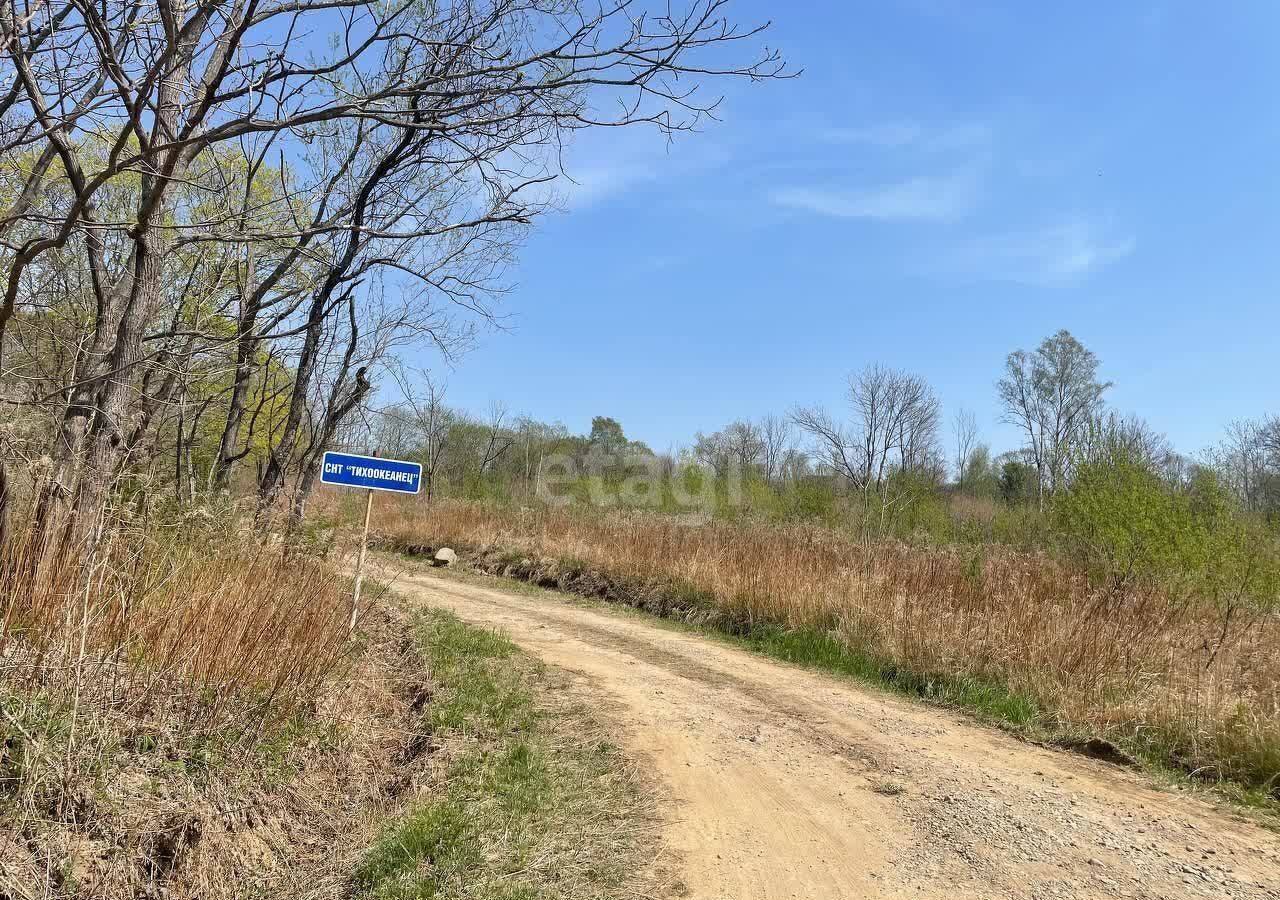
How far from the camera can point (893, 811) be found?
431cm

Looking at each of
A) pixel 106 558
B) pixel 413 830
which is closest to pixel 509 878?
pixel 413 830

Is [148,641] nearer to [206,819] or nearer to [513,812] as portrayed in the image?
[206,819]

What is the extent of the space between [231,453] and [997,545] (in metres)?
15.2

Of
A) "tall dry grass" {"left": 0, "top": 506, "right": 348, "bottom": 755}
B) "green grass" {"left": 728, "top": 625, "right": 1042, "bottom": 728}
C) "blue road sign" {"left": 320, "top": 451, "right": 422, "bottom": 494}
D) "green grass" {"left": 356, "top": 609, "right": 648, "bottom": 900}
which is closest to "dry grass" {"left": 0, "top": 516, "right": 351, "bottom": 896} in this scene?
"tall dry grass" {"left": 0, "top": 506, "right": 348, "bottom": 755}

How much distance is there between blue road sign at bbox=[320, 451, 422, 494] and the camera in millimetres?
6957

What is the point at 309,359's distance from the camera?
958 centimetres

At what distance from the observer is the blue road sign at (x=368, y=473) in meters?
6.96

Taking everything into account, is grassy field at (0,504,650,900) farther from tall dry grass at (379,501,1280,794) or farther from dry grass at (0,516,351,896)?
tall dry grass at (379,501,1280,794)

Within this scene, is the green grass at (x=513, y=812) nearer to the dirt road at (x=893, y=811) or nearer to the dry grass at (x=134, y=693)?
the dirt road at (x=893, y=811)

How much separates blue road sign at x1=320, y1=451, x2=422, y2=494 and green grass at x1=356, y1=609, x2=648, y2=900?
6.38ft

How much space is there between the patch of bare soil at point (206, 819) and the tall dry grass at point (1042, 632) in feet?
17.9

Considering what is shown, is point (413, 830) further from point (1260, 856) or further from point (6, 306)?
point (1260, 856)

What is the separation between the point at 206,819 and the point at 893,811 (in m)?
3.72

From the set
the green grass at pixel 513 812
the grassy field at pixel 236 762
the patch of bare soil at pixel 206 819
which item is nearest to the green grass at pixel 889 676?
the green grass at pixel 513 812
